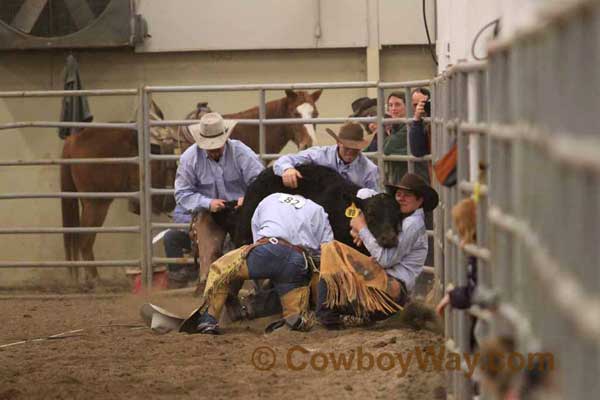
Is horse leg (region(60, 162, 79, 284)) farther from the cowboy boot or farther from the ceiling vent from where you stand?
the cowboy boot

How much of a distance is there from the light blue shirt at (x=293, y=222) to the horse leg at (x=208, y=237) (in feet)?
4.30

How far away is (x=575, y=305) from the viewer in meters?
2.13

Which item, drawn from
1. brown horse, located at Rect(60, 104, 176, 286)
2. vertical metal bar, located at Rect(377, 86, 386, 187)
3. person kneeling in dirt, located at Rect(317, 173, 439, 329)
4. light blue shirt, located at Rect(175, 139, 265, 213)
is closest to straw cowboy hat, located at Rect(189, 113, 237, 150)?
light blue shirt, located at Rect(175, 139, 265, 213)

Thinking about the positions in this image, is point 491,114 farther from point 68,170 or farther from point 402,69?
point 402,69

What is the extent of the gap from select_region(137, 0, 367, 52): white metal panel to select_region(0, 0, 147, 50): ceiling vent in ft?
0.98

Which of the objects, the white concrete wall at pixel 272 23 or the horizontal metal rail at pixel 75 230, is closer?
the horizontal metal rail at pixel 75 230

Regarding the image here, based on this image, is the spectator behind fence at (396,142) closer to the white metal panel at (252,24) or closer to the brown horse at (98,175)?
the brown horse at (98,175)

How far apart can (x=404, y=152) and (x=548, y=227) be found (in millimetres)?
6568

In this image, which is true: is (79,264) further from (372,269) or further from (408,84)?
(372,269)

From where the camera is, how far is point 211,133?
9047 mm

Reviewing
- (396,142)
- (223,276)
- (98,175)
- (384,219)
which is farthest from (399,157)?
(98,175)

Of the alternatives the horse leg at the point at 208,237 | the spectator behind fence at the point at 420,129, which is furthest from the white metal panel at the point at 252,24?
the spectator behind fence at the point at 420,129

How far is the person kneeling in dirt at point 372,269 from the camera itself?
7262 mm

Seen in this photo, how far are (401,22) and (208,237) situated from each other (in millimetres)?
6033
